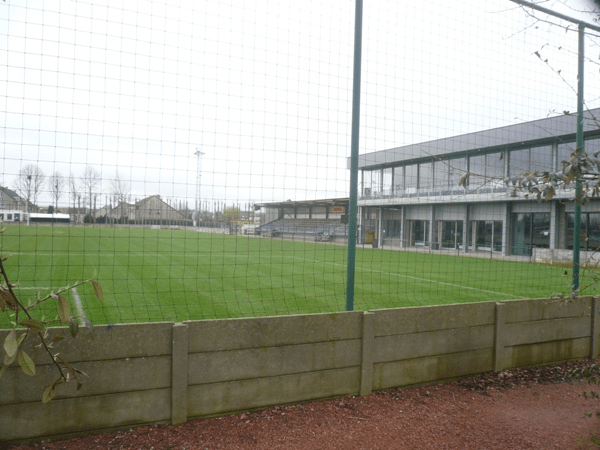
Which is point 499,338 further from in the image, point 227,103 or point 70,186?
point 70,186

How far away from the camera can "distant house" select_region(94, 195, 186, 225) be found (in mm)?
4172

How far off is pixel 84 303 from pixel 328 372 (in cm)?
667

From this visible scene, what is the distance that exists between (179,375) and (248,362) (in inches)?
21.7

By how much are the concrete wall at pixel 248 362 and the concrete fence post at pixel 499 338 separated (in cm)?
1

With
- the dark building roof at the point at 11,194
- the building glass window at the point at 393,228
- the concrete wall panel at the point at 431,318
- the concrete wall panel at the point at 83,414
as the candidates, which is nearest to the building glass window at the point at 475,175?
the concrete wall panel at the point at 431,318

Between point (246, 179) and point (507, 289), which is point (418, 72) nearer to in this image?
point (246, 179)

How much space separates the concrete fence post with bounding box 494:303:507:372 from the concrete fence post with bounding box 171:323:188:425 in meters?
3.25

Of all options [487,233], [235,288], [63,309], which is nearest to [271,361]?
[63,309]

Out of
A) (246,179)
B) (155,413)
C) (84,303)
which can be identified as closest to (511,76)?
(246,179)

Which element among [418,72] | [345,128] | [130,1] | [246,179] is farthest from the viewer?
[418,72]

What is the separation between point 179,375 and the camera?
344cm

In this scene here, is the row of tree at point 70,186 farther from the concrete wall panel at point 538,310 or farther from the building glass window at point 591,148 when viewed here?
the concrete wall panel at point 538,310

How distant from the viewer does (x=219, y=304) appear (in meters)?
9.18

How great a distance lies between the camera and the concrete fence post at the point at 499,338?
189 inches
